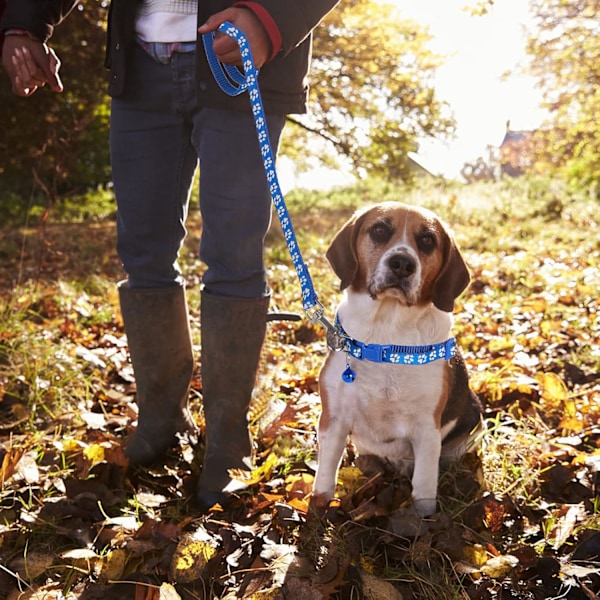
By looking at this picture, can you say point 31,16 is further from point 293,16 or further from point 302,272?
point 302,272

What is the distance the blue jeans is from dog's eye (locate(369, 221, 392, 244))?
432 millimetres

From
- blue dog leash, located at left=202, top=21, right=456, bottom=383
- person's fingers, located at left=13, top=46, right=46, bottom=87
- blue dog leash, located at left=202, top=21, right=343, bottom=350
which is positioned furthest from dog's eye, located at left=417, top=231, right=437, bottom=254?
person's fingers, located at left=13, top=46, right=46, bottom=87

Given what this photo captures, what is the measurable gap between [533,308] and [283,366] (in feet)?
7.94

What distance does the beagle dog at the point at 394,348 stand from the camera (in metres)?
2.34

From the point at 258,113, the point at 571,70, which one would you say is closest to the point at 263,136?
the point at 258,113

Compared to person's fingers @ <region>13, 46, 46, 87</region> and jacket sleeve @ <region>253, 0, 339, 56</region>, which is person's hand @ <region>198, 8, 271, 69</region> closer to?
jacket sleeve @ <region>253, 0, 339, 56</region>

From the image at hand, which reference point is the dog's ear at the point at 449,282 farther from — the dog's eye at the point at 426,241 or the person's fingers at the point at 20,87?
the person's fingers at the point at 20,87

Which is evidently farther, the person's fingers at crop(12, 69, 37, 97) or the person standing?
the person's fingers at crop(12, 69, 37, 97)

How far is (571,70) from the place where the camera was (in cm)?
1388

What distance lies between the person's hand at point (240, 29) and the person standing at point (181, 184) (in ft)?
0.17

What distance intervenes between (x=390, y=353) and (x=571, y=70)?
13.8 m

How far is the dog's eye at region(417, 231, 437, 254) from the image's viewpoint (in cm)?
247

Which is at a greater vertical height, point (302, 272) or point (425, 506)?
point (302, 272)

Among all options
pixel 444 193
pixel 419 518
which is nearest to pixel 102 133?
pixel 444 193
